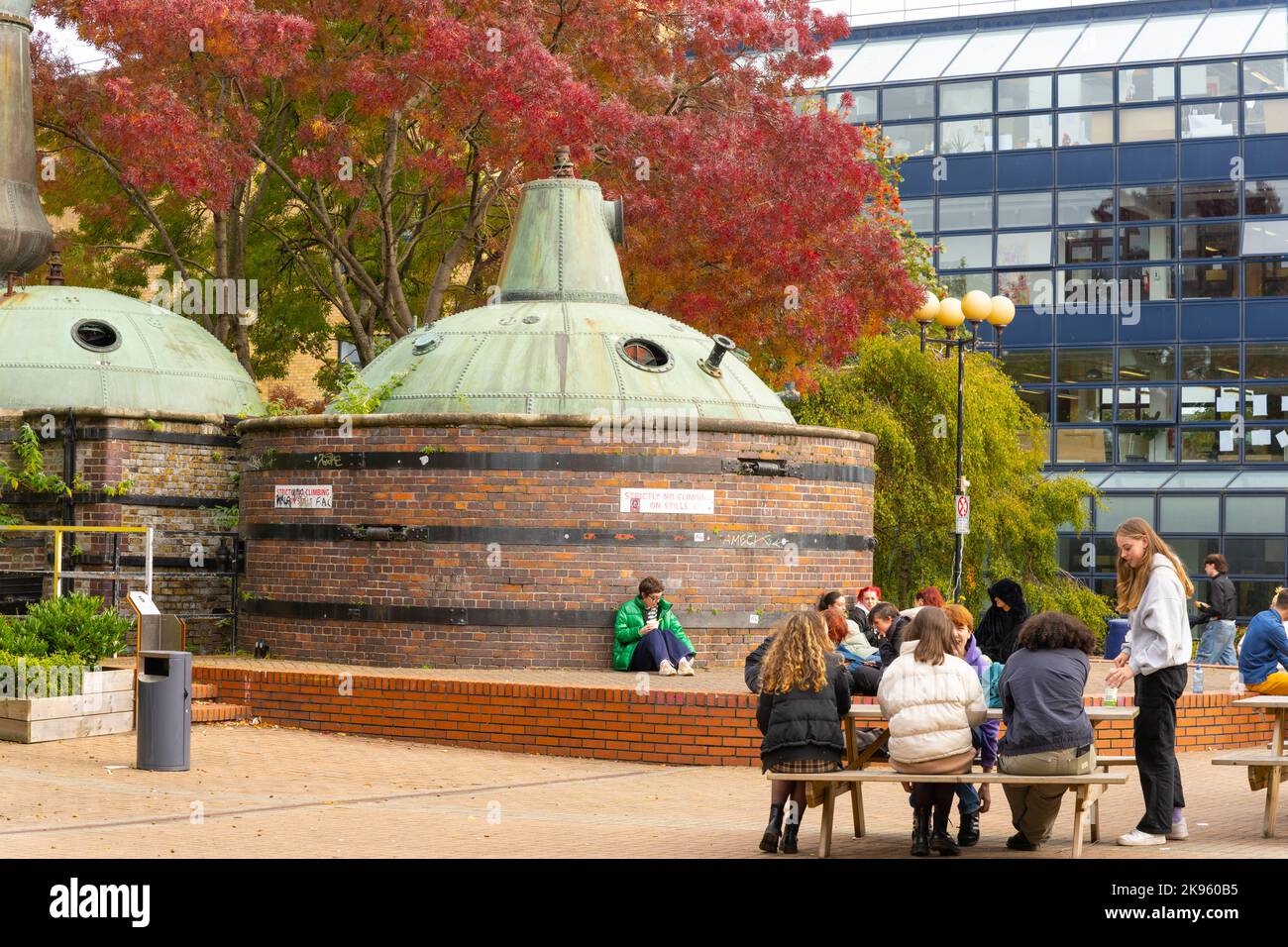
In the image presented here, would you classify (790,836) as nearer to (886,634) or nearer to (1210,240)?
(886,634)

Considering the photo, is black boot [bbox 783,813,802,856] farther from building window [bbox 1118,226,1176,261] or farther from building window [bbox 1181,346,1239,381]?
building window [bbox 1118,226,1176,261]

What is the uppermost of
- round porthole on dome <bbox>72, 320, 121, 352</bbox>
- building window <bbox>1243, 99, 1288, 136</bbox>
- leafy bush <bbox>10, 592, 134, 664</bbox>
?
building window <bbox>1243, 99, 1288, 136</bbox>

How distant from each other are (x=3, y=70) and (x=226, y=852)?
1488cm

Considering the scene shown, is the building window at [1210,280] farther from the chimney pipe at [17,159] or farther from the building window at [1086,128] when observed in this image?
the chimney pipe at [17,159]

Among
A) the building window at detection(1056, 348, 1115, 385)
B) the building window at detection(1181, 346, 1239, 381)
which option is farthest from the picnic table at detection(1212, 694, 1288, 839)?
the building window at detection(1056, 348, 1115, 385)

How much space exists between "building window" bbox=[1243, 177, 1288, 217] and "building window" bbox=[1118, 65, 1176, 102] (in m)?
3.14

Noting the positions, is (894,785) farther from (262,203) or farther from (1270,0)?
(1270,0)

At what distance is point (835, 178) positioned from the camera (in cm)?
2356

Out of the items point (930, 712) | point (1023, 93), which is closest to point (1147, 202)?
point (1023, 93)

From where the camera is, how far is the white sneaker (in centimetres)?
977

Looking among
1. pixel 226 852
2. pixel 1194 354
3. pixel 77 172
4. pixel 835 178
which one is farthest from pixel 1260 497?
pixel 226 852

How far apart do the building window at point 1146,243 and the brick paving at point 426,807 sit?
31.9 metres

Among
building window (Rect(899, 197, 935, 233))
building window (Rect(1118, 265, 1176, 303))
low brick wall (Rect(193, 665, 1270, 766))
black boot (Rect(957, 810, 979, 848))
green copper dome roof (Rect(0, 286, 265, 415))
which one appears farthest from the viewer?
building window (Rect(899, 197, 935, 233))

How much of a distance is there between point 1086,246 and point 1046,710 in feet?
123
